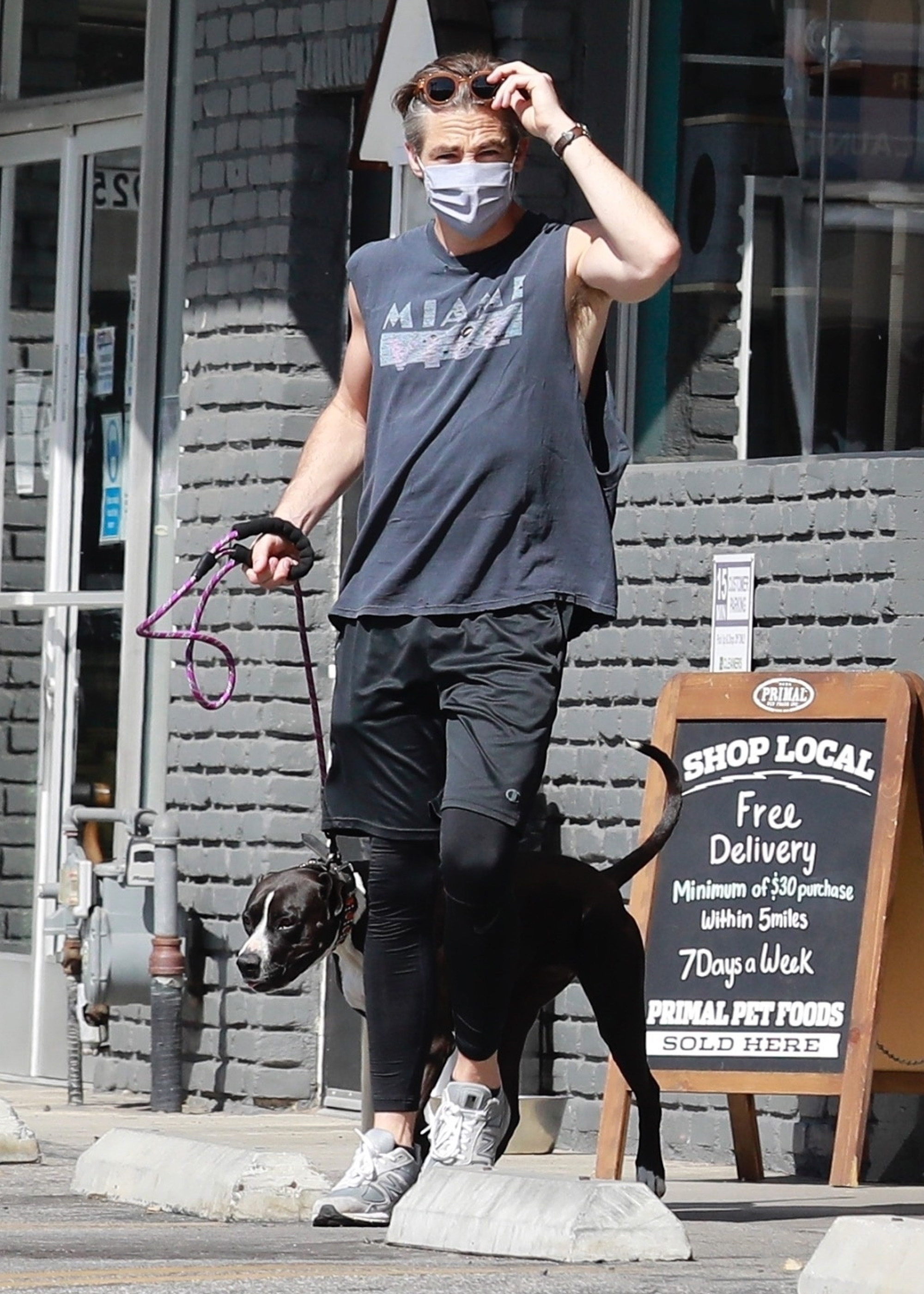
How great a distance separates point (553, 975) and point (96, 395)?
4405mm

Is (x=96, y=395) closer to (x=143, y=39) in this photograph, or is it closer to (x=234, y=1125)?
(x=143, y=39)

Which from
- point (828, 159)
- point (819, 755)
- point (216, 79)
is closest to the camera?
point (819, 755)

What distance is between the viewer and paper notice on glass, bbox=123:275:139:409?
9664mm

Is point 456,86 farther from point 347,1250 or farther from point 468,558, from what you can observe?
point 347,1250

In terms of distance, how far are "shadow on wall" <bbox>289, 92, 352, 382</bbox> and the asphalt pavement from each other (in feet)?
9.40

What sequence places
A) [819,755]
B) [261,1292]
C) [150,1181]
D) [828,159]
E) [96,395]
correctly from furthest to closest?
[96,395] → [828,159] → [819,755] → [150,1181] → [261,1292]

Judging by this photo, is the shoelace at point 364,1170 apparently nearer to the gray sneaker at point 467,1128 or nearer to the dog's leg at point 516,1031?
the gray sneaker at point 467,1128

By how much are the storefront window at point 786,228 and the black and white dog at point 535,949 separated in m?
1.83

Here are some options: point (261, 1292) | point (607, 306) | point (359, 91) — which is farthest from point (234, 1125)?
point (261, 1292)

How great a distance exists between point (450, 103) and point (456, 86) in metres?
0.03

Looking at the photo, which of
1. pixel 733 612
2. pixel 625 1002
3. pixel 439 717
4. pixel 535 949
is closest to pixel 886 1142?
pixel 625 1002

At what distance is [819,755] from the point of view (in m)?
7.04

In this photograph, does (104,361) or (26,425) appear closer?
(104,361)

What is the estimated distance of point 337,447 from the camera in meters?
5.66
